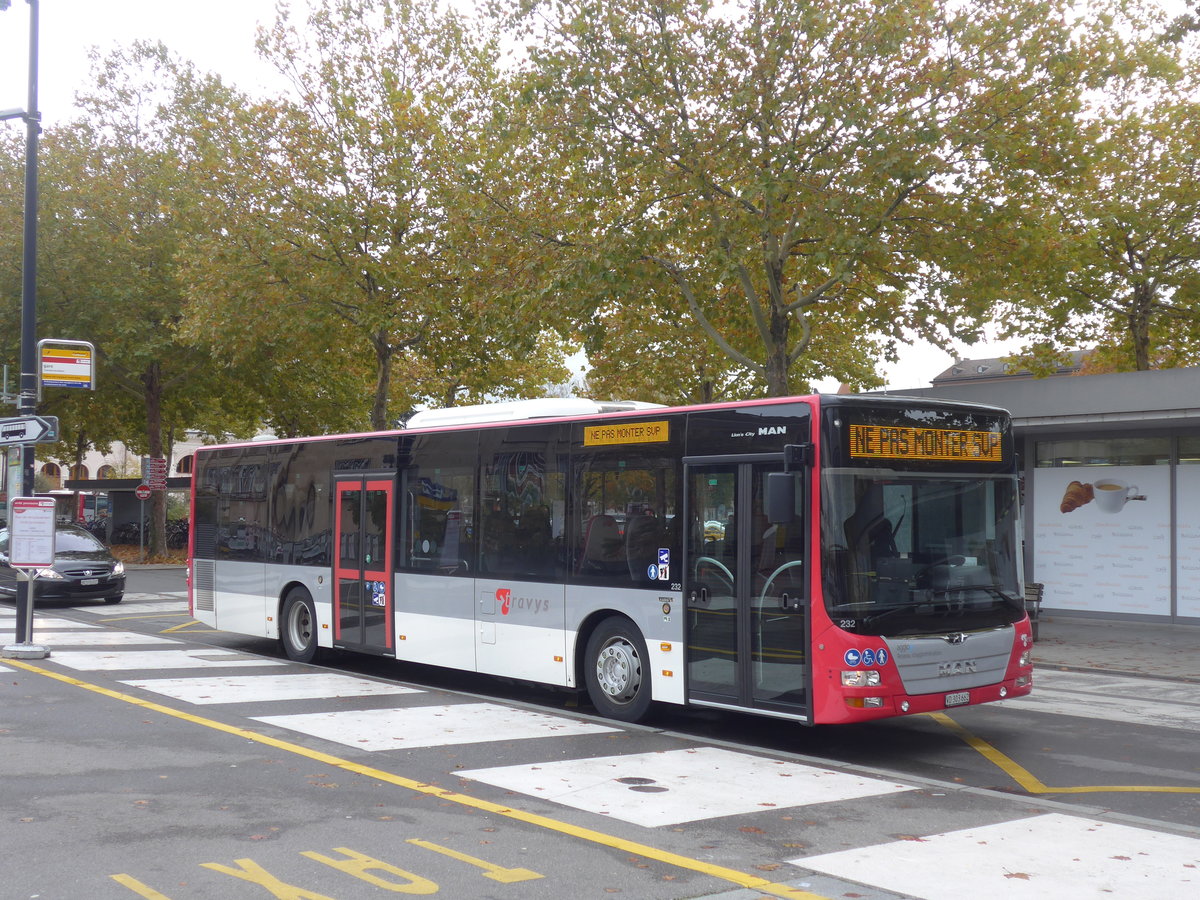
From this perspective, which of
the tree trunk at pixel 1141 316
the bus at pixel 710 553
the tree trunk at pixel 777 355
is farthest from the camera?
the tree trunk at pixel 1141 316

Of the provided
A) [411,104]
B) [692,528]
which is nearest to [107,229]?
[411,104]

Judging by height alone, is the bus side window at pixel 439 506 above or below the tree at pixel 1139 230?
below

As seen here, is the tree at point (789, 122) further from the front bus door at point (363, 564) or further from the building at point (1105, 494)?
the front bus door at point (363, 564)

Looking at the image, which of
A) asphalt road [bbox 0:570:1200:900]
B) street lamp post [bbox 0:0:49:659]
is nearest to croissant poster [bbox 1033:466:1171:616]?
asphalt road [bbox 0:570:1200:900]

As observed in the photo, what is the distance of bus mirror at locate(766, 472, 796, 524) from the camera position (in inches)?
344

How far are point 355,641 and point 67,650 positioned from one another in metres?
4.00

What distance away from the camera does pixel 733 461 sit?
379 inches

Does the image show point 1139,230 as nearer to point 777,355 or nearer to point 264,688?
point 777,355

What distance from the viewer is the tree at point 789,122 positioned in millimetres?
17078

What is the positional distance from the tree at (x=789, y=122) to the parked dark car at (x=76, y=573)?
10.5m

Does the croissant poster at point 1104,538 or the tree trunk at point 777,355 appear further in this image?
the croissant poster at point 1104,538

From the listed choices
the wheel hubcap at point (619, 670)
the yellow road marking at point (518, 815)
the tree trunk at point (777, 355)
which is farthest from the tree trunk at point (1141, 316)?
the yellow road marking at point (518, 815)

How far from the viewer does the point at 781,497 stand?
8.73 m

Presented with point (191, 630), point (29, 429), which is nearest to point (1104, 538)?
point (191, 630)
